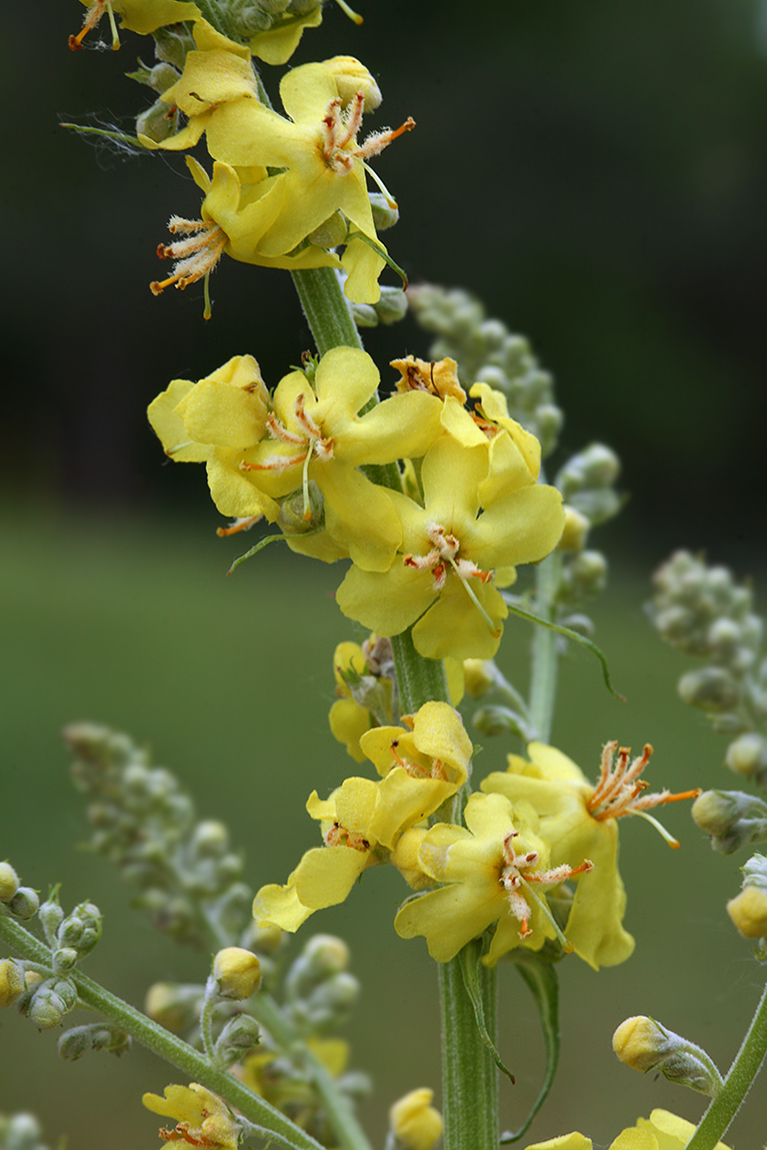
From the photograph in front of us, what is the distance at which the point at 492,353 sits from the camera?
4.28 ft

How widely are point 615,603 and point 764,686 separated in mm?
7442

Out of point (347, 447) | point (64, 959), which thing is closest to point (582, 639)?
point (347, 447)

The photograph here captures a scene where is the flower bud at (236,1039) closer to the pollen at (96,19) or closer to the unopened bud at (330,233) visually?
the unopened bud at (330,233)

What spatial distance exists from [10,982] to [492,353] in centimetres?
85

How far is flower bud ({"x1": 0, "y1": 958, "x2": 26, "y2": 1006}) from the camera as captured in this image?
75 centimetres

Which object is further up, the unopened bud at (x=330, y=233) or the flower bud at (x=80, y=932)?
the unopened bud at (x=330, y=233)

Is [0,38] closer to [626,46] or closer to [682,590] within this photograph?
[626,46]

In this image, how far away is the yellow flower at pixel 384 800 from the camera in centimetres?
75

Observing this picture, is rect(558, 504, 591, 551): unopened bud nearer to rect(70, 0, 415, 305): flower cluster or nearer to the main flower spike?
the main flower spike

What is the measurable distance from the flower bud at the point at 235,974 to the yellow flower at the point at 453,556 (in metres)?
0.27

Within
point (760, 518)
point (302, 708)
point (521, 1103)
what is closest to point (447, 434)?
point (521, 1103)

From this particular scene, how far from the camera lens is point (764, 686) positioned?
42.3 inches

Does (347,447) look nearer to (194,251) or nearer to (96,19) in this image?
(194,251)

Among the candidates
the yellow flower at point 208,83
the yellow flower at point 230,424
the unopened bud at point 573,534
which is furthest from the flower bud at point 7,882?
the unopened bud at point 573,534
